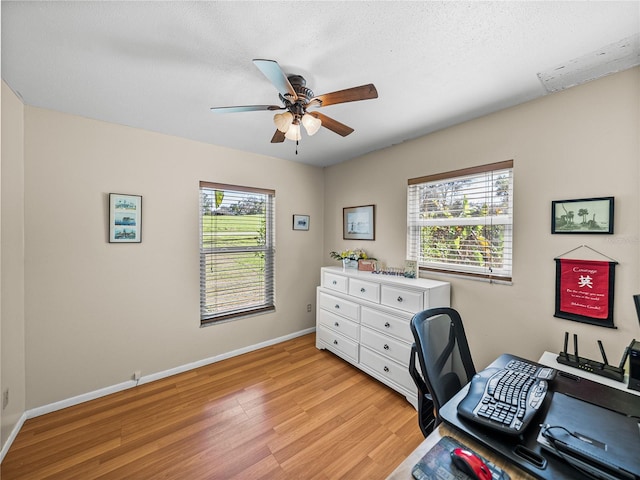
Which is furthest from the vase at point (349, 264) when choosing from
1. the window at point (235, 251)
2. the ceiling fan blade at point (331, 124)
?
the ceiling fan blade at point (331, 124)

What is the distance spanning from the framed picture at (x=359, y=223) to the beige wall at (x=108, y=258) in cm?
133

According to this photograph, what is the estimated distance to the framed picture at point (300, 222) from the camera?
3623mm

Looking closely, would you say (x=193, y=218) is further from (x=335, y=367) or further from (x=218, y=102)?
(x=335, y=367)

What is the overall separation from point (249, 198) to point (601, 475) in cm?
328

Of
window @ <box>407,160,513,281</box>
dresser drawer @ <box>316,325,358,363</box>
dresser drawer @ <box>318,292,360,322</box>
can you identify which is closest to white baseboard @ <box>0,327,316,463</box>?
dresser drawer @ <box>316,325,358,363</box>

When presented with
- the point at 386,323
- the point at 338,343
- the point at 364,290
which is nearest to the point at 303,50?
the point at 364,290

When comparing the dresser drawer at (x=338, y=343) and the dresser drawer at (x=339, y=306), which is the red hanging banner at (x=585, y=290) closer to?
the dresser drawer at (x=339, y=306)

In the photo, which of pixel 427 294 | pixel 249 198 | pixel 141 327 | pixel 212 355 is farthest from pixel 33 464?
pixel 427 294

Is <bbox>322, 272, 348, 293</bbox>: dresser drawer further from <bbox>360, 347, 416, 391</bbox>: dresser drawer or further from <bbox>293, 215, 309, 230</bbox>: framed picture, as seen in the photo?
<bbox>293, 215, 309, 230</bbox>: framed picture

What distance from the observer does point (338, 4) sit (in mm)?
1156

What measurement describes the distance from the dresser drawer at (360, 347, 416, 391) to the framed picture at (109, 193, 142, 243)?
2.55 m

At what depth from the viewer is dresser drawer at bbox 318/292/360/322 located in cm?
278

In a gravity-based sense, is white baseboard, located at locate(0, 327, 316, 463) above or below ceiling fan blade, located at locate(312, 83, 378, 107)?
below

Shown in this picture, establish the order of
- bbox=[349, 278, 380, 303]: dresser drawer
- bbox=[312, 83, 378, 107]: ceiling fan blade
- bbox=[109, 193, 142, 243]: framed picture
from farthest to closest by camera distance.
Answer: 1. bbox=[349, 278, 380, 303]: dresser drawer
2. bbox=[109, 193, 142, 243]: framed picture
3. bbox=[312, 83, 378, 107]: ceiling fan blade
